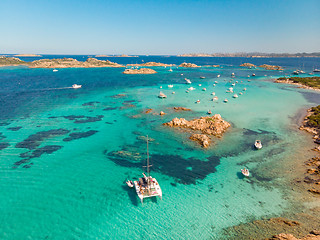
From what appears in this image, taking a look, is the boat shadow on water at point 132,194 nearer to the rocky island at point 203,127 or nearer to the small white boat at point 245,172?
the small white boat at point 245,172

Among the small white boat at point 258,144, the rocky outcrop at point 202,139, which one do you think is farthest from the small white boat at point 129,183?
the small white boat at point 258,144

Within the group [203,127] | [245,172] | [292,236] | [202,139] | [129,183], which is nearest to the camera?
[292,236]

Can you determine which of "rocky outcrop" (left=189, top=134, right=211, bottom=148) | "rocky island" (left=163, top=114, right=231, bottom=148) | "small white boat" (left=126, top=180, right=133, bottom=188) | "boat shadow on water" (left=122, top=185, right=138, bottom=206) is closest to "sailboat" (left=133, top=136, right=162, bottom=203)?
"small white boat" (left=126, top=180, right=133, bottom=188)

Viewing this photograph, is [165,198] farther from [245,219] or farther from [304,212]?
[304,212]

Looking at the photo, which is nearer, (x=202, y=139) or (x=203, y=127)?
(x=202, y=139)

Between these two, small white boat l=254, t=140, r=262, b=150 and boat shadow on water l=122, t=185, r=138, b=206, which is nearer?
boat shadow on water l=122, t=185, r=138, b=206

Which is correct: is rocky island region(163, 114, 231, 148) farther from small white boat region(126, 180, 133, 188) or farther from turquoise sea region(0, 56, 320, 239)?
small white boat region(126, 180, 133, 188)

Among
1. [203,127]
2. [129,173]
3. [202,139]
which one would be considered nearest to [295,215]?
[202,139]

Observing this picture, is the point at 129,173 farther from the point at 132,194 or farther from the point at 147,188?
the point at 147,188

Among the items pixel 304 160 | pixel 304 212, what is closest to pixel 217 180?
pixel 304 212
